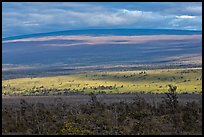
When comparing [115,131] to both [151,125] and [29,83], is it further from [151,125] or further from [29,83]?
[29,83]

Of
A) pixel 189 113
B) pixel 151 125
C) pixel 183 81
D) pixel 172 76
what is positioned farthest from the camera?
pixel 172 76

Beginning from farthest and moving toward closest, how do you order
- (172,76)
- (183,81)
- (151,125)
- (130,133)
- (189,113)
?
(172,76) → (183,81) → (189,113) → (151,125) → (130,133)

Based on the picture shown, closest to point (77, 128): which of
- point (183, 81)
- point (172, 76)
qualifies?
point (183, 81)

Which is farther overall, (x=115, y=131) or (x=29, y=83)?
(x=29, y=83)

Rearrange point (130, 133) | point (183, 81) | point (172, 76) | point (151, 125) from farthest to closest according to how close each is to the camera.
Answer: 1. point (172, 76)
2. point (183, 81)
3. point (151, 125)
4. point (130, 133)

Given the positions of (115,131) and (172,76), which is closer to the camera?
(115,131)

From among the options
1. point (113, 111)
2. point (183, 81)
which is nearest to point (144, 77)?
point (183, 81)

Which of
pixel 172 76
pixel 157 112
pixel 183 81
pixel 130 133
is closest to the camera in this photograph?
pixel 130 133

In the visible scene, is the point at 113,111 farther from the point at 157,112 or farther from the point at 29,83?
the point at 29,83
